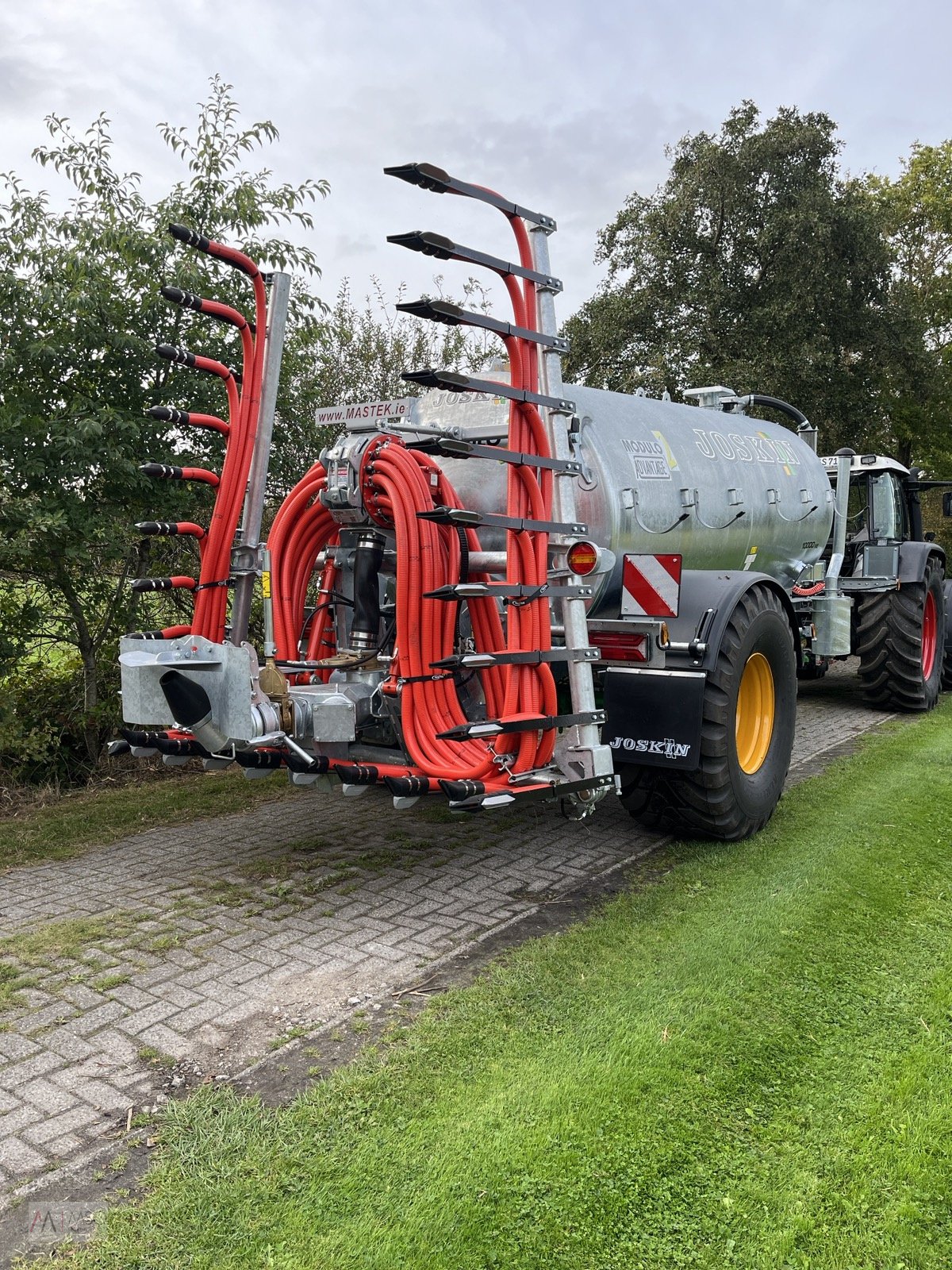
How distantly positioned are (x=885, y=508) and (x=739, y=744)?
5.10 meters

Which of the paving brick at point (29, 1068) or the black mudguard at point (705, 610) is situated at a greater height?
the black mudguard at point (705, 610)

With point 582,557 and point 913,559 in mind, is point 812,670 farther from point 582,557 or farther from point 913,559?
point 582,557

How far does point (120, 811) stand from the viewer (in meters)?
5.45

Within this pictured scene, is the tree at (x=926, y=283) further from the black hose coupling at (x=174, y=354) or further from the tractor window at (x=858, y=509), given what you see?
the black hose coupling at (x=174, y=354)

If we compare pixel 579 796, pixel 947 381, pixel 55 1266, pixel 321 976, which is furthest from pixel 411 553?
pixel 947 381

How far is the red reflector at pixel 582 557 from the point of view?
3.85 metres

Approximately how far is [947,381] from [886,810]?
17.1 meters

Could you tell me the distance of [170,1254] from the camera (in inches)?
79.5

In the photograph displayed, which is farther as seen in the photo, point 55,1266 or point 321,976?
point 321,976

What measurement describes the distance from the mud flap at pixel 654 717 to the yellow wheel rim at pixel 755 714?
709mm

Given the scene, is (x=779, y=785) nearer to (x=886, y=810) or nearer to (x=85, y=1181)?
(x=886, y=810)

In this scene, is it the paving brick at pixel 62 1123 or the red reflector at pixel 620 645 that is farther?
the red reflector at pixel 620 645

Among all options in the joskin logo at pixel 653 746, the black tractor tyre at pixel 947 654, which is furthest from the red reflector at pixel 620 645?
the black tractor tyre at pixel 947 654

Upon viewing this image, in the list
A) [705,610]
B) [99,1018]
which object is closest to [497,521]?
[705,610]
